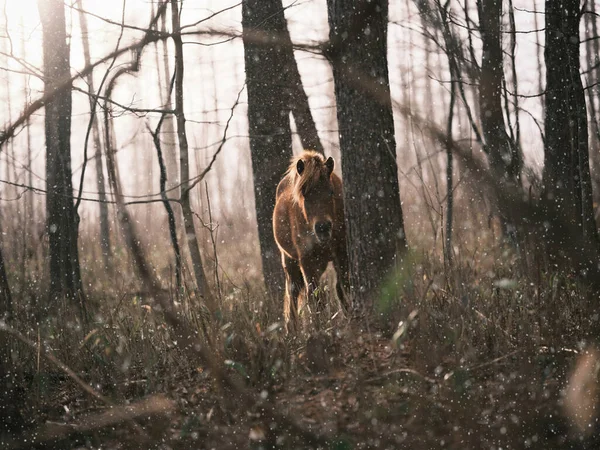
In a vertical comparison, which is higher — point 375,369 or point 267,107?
point 267,107

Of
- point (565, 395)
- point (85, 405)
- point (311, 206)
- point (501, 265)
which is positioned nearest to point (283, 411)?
point (85, 405)

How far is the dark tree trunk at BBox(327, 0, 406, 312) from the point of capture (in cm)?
496

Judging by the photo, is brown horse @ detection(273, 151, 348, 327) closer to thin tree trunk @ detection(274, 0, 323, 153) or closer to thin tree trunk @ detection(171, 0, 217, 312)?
thin tree trunk @ detection(274, 0, 323, 153)

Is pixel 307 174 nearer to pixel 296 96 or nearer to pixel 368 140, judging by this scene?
pixel 368 140

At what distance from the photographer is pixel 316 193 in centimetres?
645

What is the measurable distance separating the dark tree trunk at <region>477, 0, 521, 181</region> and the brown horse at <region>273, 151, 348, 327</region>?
71.7 inches

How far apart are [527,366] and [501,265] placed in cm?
263

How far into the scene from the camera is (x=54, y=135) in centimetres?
877

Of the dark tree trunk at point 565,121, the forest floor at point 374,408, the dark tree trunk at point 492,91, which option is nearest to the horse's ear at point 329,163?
the dark tree trunk at point 492,91

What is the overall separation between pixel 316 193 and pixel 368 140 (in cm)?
156

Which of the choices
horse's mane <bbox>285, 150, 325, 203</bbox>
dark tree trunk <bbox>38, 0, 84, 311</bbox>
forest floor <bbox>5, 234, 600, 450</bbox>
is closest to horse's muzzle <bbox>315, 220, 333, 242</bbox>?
horse's mane <bbox>285, 150, 325, 203</bbox>

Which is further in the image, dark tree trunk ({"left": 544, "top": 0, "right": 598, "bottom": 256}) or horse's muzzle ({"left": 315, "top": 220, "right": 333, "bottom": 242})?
horse's muzzle ({"left": 315, "top": 220, "right": 333, "bottom": 242})

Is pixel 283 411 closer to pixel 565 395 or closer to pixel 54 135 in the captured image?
pixel 565 395

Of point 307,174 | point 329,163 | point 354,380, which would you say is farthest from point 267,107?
point 354,380
